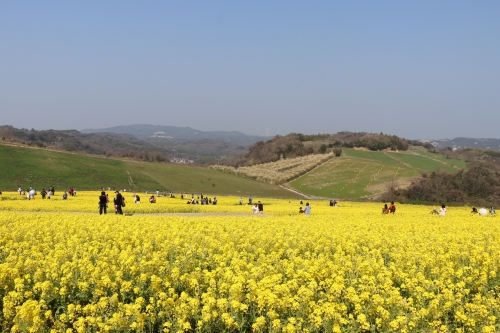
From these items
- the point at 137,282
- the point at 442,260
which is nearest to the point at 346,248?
the point at 442,260

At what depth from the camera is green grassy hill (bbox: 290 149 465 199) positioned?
265ft

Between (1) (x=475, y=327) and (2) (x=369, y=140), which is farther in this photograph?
(2) (x=369, y=140)

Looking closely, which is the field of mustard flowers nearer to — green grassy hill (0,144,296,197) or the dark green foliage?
the dark green foliage

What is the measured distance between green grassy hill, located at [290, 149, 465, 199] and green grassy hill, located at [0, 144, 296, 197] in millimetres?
10058

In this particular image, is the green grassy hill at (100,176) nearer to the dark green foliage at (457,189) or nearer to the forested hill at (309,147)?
the dark green foliage at (457,189)

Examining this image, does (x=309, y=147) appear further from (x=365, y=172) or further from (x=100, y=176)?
(x=100, y=176)

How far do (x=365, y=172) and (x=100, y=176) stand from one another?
58.6m

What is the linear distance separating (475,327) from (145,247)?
301 inches

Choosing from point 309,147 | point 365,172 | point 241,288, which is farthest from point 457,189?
point 241,288

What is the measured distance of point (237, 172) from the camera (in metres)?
101

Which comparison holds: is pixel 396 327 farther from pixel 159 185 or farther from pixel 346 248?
pixel 159 185

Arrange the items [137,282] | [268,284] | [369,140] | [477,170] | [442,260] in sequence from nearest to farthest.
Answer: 1. [268,284]
2. [137,282]
3. [442,260]
4. [477,170]
5. [369,140]

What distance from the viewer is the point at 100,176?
245ft

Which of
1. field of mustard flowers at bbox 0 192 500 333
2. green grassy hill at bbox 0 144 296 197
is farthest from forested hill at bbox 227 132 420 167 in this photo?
field of mustard flowers at bbox 0 192 500 333
